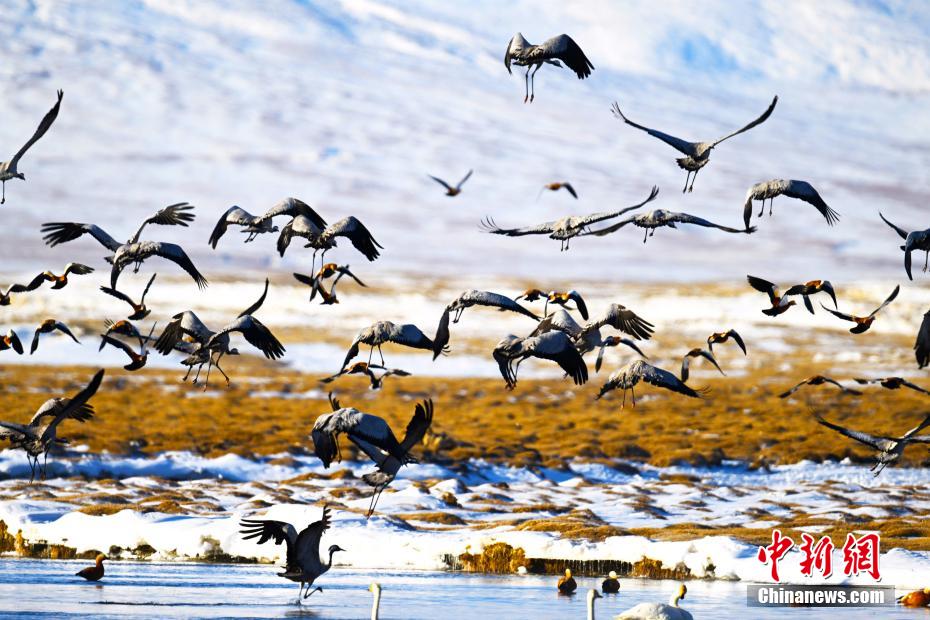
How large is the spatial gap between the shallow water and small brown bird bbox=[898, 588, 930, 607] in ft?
2.34

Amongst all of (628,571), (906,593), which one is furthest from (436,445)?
(906,593)

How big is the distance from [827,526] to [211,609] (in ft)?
56.2

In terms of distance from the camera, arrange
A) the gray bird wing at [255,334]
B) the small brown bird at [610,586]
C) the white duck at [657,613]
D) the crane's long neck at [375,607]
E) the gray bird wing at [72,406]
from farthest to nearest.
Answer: the small brown bird at [610,586], the gray bird wing at [255,334], the crane's long neck at [375,607], the white duck at [657,613], the gray bird wing at [72,406]

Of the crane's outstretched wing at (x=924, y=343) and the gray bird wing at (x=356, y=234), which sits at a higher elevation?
the gray bird wing at (x=356, y=234)

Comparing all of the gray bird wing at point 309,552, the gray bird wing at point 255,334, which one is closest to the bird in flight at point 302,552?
the gray bird wing at point 309,552

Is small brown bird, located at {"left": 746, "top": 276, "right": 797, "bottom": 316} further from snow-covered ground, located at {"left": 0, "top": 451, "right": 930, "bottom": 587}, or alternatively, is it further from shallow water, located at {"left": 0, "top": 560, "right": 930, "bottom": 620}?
snow-covered ground, located at {"left": 0, "top": 451, "right": 930, "bottom": 587}

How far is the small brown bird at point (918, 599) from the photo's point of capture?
69.4 feet

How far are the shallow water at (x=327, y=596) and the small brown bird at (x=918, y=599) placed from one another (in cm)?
71

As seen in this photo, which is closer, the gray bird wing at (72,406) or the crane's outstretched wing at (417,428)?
the gray bird wing at (72,406)

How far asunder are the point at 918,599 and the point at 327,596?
974 cm

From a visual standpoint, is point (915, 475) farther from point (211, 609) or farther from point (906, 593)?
point (211, 609)

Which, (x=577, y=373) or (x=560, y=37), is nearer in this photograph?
(x=577, y=373)

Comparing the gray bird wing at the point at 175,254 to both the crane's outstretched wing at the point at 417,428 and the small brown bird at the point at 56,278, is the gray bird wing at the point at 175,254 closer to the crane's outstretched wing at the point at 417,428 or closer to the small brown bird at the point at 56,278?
the small brown bird at the point at 56,278

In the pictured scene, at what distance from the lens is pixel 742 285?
171m
